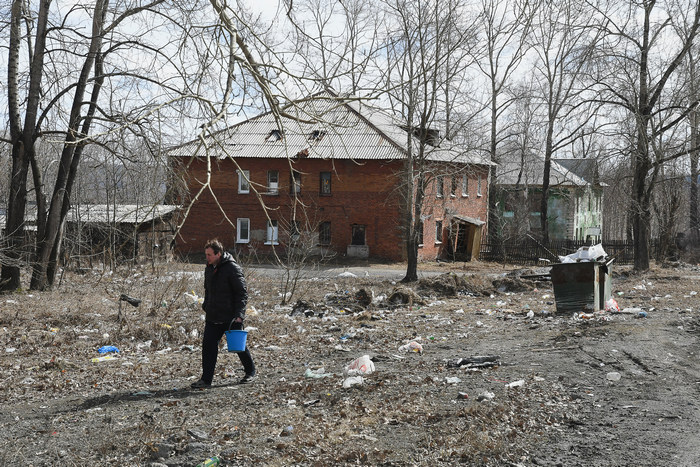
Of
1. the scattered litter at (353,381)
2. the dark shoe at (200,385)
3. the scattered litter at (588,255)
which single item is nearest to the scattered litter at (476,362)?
the scattered litter at (353,381)

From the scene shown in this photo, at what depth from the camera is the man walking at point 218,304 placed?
733 cm

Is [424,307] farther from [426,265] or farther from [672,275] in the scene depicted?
[426,265]

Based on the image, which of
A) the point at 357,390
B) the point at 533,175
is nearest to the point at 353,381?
the point at 357,390

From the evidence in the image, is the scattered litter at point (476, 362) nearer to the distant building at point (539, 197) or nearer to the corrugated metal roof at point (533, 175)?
the distant building at point (539, 197)

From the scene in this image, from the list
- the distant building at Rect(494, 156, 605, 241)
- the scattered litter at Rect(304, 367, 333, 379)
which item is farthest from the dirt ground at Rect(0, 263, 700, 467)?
the distant building at Rect(494, 156, 605, 241)

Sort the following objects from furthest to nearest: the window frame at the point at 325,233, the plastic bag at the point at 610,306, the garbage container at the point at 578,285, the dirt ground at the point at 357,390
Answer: the window frame at the point at 325,233 → the plastic bag at the point at 610,306 → the garbage container at the point at 578,285 → the dirt ground at the point at 357,390

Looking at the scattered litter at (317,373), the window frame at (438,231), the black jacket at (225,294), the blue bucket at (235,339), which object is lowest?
the scattered litter at (317,373)

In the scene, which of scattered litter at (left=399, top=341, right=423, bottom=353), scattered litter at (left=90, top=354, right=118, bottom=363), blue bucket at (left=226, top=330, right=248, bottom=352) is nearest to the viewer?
blue bucket at (left=226, top=330, right=248, bottom=352)

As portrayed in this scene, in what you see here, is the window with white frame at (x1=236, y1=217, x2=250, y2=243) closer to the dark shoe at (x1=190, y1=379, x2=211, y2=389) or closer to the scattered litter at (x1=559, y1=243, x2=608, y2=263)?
the scattered litter at (x1=559, y1=243, x2=608, y2=263)

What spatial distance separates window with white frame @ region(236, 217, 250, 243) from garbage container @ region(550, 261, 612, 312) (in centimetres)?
2375

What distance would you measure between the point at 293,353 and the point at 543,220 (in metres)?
33.4

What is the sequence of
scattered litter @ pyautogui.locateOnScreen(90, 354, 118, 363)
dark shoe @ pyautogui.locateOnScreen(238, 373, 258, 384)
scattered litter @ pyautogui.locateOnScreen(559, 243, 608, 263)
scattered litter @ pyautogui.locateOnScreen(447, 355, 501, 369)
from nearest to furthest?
dark shoe @ pyautogui.locateOnScreen(238, 373, 258, 384) → scattered litter @ pyautogui.locateOnScreen(447, 355, 501, 369) → scattered litter @ pyautogui.locateOnScreen(90, 354, 118, 363) → scattered litter @ pyautogui.locateOnScreen(559, 243, 608, 263)

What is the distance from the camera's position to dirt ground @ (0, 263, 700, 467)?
17.1 ft

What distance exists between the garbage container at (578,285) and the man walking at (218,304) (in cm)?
755
